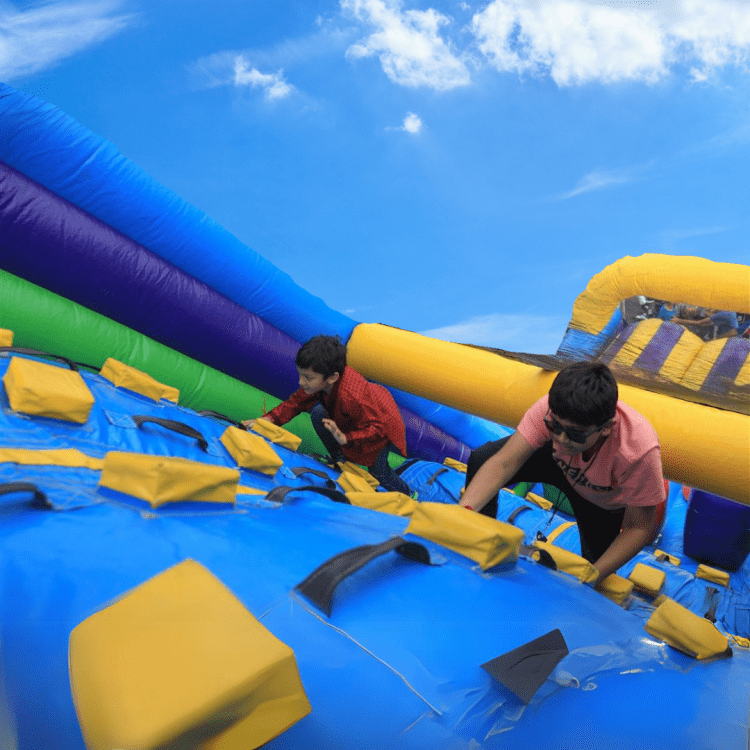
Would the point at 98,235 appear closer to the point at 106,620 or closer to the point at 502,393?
the point at 502,393

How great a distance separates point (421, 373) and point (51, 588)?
1.50 metres

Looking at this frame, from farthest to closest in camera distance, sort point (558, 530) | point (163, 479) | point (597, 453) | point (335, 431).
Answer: point (558, 530) < point (335, 431) < point (597, 453) < point (163, 479)

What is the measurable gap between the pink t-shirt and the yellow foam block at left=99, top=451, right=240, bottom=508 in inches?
22.7

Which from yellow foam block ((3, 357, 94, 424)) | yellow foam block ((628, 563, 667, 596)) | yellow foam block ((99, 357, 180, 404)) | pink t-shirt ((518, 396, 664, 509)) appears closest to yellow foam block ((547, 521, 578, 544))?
yellow foam block ((628, 563, 667, 596))

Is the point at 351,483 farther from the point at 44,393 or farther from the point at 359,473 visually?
the point at 44,393

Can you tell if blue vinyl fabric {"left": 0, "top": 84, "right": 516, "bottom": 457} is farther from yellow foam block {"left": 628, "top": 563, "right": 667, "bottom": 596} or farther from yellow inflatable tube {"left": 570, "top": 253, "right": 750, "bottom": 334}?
yellow foam block {"left": 628, "top": 563, "right": 667, "bottom": 596}

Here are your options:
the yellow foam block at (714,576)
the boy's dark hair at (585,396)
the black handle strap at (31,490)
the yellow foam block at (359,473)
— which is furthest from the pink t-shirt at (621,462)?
the yellow foam block at (714,576)

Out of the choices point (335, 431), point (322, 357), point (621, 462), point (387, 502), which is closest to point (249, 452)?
point (387, 502)

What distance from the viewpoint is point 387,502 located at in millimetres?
1061

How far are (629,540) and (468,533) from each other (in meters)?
0.53

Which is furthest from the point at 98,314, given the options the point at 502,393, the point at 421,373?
the point at 502,393

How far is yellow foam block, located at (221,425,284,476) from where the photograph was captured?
113 centimetres

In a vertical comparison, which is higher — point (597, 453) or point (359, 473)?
point (597, 453)

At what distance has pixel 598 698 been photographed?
0.41m
